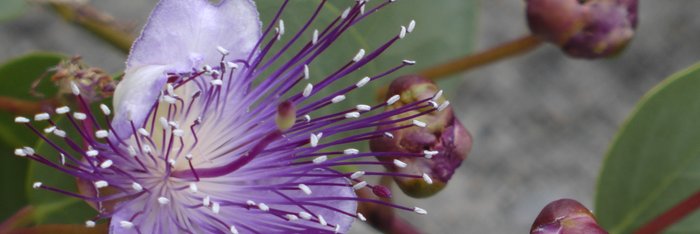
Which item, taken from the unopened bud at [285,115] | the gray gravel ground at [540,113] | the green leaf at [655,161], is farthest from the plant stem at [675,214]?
the gray gravel ground at [540,113]

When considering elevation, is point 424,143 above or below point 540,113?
above

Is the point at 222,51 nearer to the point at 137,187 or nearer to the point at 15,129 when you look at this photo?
the point at 137,187

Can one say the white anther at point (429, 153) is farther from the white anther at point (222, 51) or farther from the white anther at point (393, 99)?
the white anther at point (222, 51)

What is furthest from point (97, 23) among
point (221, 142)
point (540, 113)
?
point (540, 113)

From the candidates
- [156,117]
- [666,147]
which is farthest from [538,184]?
[156,117]

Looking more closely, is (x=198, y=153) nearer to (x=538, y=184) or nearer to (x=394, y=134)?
(x=394, y=134)

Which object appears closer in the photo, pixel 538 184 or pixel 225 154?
pixel 225 154
